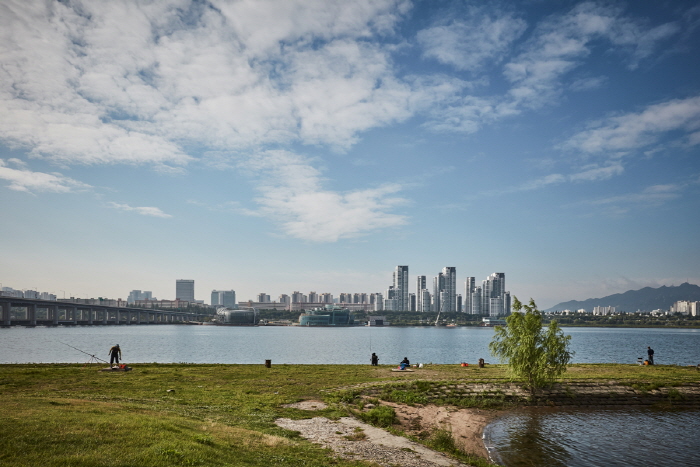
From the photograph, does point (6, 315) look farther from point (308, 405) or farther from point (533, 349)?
point (533, 349)

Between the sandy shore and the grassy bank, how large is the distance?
56.0 inches

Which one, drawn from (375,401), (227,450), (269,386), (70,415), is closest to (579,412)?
(375,401)

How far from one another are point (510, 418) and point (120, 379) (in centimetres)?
3205

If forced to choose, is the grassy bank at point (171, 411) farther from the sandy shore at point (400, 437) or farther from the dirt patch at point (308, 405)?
the sandy shore at point (400, 437)

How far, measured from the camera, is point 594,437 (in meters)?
28.6

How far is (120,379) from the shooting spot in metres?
37.0

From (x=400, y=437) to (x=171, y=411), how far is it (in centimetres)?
1230

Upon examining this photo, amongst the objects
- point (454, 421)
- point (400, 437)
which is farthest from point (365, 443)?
point (454, 421)

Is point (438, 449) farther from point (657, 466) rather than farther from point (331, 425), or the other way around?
point (657, 466)

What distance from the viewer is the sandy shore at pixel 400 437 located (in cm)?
1902

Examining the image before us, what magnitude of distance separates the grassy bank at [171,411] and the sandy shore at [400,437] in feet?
4.67

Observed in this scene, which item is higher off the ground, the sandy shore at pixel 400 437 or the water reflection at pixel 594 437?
the sandy shore at pixel 400 437

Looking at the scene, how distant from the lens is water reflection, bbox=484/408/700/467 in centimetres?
2439

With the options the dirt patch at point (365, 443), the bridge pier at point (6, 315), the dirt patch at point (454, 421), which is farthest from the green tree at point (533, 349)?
the bridge pier at point (6, 315)
